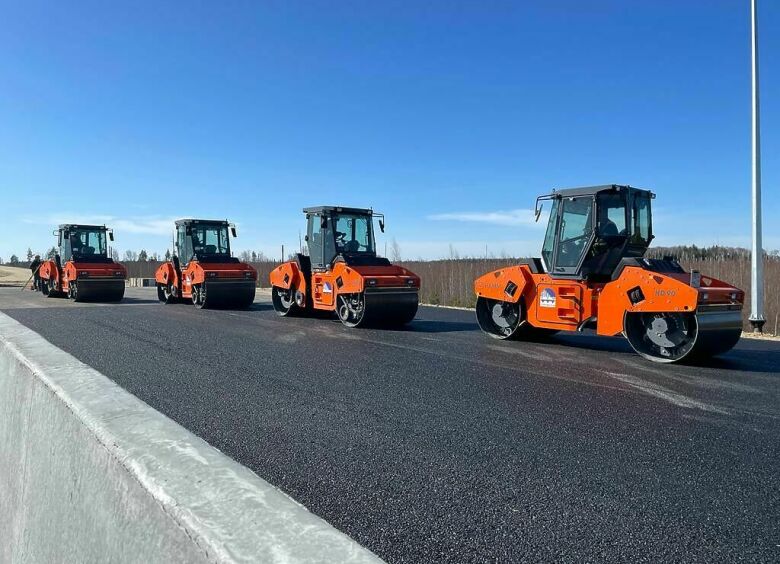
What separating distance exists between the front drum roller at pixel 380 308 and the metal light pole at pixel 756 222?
6.73m

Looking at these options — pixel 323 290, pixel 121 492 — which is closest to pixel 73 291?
pixel 323 290

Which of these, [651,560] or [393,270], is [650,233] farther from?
[651,560]

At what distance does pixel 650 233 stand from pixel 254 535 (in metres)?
9.67

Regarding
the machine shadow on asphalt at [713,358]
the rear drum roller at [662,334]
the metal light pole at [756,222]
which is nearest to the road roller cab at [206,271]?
the machine shadow on asphalt at [713,358]

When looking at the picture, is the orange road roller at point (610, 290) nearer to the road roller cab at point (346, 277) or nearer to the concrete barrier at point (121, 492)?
the road roller cab at point (346, 277)

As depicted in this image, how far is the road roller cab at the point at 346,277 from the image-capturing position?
12.7 metres

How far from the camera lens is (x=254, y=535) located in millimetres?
1603

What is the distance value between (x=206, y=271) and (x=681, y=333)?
13329 millimetres

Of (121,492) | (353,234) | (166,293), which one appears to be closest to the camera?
(121,492)

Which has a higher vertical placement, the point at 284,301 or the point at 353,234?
the point at 353,234

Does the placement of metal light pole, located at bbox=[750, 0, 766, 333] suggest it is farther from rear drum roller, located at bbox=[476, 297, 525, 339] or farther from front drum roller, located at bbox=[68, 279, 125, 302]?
front drum roller, located at bbox=[68, 279, 125, 302]

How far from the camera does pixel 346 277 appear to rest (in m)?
13.1

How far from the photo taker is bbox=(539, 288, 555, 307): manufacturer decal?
9891mm

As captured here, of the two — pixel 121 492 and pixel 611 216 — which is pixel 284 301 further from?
pixel 121 492
